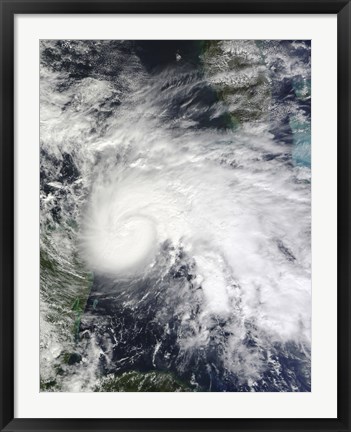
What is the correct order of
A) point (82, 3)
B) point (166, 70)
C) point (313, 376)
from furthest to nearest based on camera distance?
point (166, 70) < point (313, 376) < point (82, 3)

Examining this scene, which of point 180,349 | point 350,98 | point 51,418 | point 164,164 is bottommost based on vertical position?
point 51,418

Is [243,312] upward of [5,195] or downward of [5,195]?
downward

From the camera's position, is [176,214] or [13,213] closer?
[13,213]

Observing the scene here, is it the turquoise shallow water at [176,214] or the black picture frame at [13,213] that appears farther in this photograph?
the turquoise shallow water at [176,214]

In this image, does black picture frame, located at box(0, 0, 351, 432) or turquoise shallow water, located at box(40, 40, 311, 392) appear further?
turquoise shallow water, located at box(40, 40, 311, 392)

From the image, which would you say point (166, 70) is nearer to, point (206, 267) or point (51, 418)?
point (206, 267)

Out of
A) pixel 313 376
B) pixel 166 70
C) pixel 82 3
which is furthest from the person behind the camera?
pixel 166 70

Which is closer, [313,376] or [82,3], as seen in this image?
[82,3]

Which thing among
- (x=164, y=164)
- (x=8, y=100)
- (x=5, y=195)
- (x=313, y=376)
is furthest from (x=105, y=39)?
(x=313, y=376)
